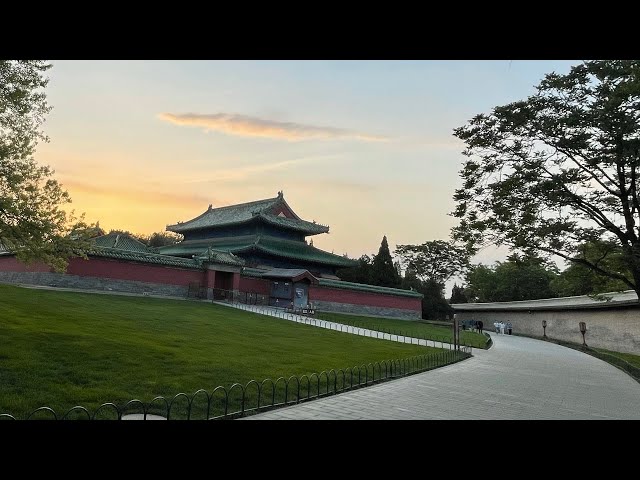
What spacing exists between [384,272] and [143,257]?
955 inches

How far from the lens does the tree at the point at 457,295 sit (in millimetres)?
60094

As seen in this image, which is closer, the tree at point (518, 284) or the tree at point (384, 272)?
the tree at point (384, 272)

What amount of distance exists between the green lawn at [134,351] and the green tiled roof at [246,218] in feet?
60.8

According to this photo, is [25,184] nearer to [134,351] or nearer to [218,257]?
[134,351]

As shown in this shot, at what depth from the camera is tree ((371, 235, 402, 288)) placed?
44.1m

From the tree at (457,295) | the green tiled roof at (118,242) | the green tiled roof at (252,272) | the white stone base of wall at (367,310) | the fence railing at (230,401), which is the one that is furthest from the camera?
the tree at (457,295)

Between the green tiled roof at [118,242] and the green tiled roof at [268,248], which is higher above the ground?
the green tiled roof at [268,248]

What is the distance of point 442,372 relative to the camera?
42.7 feet

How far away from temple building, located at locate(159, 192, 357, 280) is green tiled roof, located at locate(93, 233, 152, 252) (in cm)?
659

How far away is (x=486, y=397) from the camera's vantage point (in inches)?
375

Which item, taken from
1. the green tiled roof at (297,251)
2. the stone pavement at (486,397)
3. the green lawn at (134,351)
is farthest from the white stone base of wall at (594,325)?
the green tiled roof at (297,251)

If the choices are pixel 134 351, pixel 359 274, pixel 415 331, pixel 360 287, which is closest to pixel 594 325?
pixel 415 331

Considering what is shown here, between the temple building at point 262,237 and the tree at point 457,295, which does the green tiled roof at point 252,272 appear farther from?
the tree at point 457,295

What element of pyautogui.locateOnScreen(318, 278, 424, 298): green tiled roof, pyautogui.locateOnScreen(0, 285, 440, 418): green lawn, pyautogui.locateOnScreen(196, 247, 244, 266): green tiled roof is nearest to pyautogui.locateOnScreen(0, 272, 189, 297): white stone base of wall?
pyautogui.locateOnScreen(196, 247, 244, 266): green tiled roof
